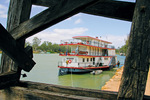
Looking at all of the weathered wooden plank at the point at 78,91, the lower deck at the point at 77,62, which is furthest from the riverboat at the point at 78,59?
the weathered wooden plank at the point at 78,91

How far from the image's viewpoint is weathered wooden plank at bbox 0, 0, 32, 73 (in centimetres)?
136

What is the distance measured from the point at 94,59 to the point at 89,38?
12.0ft

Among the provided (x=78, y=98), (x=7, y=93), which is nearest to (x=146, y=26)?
(x=78, y=98)

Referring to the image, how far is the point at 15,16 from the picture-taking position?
1.38 meters

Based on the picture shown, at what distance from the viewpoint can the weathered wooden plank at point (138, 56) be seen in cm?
83

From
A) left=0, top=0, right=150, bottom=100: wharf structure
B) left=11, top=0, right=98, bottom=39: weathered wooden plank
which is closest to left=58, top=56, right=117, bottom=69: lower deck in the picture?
left=0, top=0, right=150, bottom=100: wharf structure

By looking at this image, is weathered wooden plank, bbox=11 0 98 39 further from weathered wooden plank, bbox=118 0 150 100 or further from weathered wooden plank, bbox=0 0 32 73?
weathered wooden plank, bbox=118 0 150 100

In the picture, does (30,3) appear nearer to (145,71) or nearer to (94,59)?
(145,71)

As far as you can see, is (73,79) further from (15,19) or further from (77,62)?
(15,19)

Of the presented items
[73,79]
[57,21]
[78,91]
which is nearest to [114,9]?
[57,21]

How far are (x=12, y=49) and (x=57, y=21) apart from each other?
52 centimetres

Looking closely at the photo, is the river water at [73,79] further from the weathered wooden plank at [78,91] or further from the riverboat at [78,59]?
the weathered wooden plank at [78,91]

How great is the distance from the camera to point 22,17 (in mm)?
1365

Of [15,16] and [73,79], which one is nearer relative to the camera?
[15,16]
